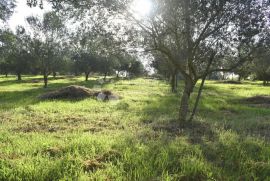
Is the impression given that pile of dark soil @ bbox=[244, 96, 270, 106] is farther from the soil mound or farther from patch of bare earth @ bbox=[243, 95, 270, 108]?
the soil mound

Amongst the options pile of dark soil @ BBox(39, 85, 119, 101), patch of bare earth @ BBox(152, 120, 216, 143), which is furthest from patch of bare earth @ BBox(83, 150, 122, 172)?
pile of dark soil @ BBox(39, 85, 119, 101)

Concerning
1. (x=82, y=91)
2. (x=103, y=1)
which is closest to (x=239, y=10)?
(x=103, y=1)

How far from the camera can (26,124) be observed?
17.4 metres

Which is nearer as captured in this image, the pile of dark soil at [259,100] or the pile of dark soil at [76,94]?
the pile of dark soil at [76,94]

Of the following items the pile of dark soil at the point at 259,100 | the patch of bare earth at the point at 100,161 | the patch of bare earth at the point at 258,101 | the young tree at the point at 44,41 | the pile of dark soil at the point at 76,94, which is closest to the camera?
the patch of bare earth at the point at 100,161

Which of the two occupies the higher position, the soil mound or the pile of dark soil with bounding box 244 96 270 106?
the soil mound

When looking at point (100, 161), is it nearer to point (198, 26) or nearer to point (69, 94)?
point (198, 26)

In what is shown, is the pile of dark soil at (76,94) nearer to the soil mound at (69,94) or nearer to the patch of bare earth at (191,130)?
the soil mound at (69,94)

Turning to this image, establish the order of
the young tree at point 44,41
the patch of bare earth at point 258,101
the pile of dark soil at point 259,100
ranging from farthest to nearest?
the young tree at point 44,41 → the pile of dark soil at point 259,100 → the patch of bare earth at point 258,101

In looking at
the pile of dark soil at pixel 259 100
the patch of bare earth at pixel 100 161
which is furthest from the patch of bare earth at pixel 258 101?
the patch of bare earth at pixel 100 161

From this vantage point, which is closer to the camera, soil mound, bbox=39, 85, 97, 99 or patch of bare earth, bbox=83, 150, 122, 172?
patch of bare earth, bbox=83, 150, 122, 172

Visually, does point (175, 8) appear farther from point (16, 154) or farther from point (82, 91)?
point (82, 91)

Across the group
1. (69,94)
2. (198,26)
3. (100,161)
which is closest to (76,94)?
(69,94)

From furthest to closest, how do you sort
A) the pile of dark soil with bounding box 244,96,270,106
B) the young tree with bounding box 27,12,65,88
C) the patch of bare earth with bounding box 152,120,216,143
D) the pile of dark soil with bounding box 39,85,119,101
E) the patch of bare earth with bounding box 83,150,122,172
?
the young tree with bounding box 27,12,65,88 → the pile of dark soil with bounding box 244,96,270,106 → the pile of dark soil with bounding box 39,85,119,101 → the patch of bare earth with bounding box 152,120,216,143 → the patch of bare earth with bounding box 83,150,122,172
